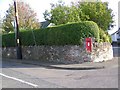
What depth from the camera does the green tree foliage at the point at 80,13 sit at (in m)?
34.8

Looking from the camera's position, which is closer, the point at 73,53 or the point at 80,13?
the point at 73,53

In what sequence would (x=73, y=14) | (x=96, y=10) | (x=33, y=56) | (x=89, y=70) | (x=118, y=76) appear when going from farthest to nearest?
(x=96, y=10), (x=73, y=14), (x=33, y=56), (x=89, y=70), (x=118, y=76)

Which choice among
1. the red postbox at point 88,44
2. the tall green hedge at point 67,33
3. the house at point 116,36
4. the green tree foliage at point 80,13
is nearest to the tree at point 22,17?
the green tree foliage at point 80,13

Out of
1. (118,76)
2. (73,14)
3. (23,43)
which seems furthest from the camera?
(73,14)

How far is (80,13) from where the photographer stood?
120 ft

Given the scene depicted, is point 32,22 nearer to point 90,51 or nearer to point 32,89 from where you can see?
point 90,51

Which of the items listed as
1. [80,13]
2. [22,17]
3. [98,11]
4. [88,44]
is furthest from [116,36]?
[88,44]

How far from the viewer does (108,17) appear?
47625mm

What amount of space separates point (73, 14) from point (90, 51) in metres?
14.5

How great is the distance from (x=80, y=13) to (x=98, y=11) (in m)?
8.19

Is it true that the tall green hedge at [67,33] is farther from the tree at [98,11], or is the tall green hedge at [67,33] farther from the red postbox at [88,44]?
the tree at [98,11]

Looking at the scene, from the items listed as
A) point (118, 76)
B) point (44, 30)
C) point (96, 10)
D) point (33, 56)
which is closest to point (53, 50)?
point (44, 30)

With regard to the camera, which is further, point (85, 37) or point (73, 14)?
point (73, 14)

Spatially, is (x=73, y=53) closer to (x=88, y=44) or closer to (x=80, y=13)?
(x=88, y=44)
